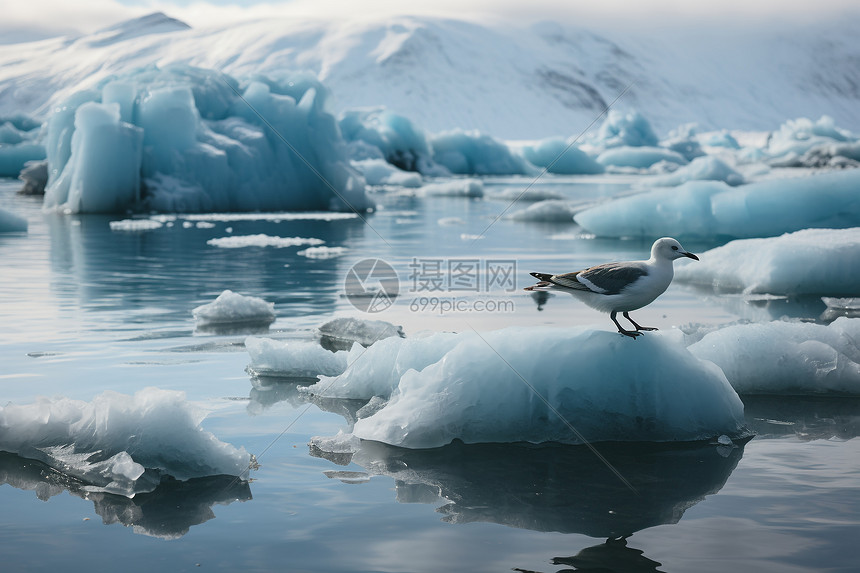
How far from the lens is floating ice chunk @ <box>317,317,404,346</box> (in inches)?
290

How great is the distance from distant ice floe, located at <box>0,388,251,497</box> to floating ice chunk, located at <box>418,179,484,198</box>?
26167 millimetres

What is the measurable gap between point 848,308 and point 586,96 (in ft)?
400

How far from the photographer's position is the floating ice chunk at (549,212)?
21.6 m

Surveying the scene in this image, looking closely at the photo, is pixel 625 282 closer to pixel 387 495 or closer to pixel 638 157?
pixel 387 495

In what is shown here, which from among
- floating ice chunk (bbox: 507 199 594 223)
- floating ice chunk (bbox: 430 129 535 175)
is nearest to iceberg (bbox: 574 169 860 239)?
floating ice chunk (bbox: 507 199 594 223)

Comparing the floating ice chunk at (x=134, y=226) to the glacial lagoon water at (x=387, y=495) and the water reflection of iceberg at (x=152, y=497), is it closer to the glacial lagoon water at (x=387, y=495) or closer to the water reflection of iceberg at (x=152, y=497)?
the glacial lagoon water at (x=387, y=495)

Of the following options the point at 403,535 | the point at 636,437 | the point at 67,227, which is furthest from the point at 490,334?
the point at 67,227

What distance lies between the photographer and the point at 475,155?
46062 mm

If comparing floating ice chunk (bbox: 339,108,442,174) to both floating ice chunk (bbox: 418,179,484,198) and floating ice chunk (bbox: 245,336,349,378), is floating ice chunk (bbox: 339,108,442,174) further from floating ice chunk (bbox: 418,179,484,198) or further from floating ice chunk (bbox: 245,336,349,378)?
floating ice chunk (bbox: 245,336,349,378)

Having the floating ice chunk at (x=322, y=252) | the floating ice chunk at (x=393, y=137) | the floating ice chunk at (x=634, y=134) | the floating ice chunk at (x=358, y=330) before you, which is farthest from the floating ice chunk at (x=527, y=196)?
the floating ice chunk at (x=634, y=134)

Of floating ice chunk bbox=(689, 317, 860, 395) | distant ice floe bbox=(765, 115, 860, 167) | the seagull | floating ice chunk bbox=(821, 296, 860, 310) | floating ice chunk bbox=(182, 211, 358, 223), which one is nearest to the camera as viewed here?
the seagull

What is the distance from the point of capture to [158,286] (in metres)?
10.7

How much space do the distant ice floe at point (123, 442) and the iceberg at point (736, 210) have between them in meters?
12.5

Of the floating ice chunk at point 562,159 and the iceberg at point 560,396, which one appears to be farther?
the floating ice chunk at point 562,159
